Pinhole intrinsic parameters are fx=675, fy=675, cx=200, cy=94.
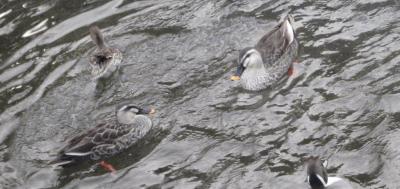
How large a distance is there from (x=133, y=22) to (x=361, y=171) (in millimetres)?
6779

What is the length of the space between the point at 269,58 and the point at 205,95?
143cm

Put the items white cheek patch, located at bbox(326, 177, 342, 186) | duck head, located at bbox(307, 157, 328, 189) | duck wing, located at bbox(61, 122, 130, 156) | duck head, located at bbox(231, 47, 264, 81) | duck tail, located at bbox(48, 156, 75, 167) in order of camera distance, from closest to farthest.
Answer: duck head, located at bbox(307, 157, 328, 189) → white cheek patch, located at bbox(326, 177, 342, 186) → duck tail, located at bbox(48, 156, 75, 167) → duck wing, located at bbox(61, 122, 130, 156) → duck head, located at bbox(231, 47, 264, 81)

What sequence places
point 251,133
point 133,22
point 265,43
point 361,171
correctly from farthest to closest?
point 133,22, point 265,43, point 251,133, point 361,171

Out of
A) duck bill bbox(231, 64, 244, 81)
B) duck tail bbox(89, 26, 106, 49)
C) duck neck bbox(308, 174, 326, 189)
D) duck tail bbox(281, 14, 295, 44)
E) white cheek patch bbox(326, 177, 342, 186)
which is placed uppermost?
duck tail bbox(89, 26, 106, 49)

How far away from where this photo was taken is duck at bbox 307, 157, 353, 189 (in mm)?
8156

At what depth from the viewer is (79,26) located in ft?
47.3

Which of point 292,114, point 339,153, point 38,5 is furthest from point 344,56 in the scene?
point 38,5

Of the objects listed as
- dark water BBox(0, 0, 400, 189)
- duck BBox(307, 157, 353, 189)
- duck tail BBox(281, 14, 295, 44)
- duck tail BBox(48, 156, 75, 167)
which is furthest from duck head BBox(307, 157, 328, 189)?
duck tail BBox(281, 14, 295, 44)

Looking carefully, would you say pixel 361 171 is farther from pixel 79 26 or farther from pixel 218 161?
pixel 79 26

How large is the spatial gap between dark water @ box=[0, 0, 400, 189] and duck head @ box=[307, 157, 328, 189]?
1.72ft

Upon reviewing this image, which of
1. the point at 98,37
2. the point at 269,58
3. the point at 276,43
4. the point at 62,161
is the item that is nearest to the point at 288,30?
the point at 276,43

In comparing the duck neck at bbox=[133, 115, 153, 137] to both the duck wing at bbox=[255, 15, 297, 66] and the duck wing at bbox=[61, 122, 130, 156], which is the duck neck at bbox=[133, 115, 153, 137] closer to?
the duck wing at bbox=[61, 122, 130, 156]

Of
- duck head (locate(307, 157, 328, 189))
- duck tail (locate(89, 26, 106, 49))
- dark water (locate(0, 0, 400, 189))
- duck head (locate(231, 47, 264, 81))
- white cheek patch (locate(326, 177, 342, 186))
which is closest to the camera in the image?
duck head (locate(307, 157, 328, 189))

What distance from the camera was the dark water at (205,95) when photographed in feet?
30.5
